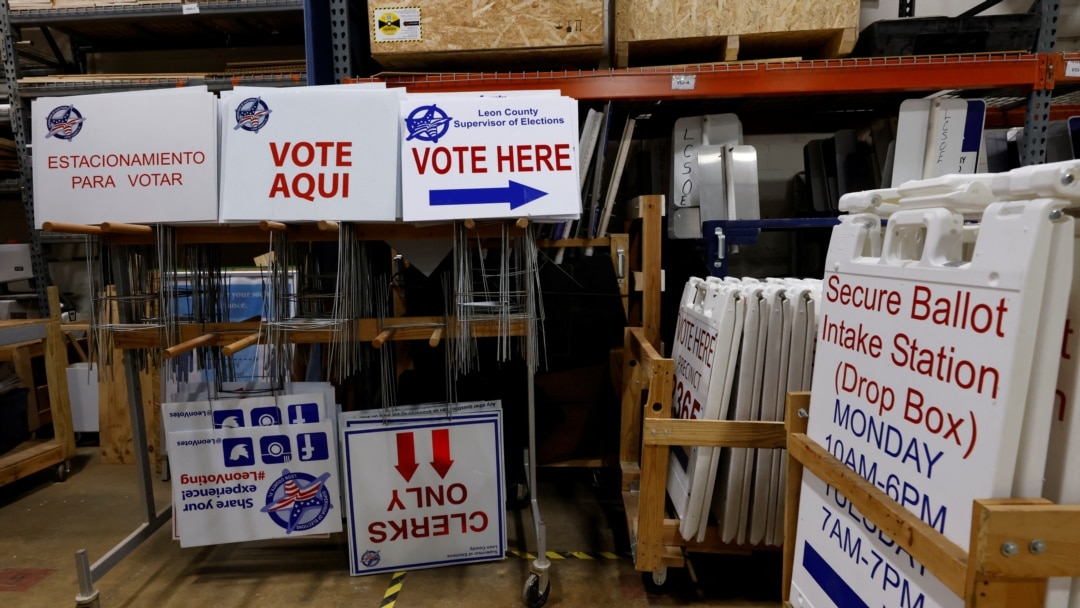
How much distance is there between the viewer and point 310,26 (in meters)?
2.09

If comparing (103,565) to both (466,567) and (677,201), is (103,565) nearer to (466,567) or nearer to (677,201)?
(466,567)

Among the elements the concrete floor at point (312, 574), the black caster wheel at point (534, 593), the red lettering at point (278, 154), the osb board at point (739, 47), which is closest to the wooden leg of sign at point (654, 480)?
the concrete floor at point (312, 574)

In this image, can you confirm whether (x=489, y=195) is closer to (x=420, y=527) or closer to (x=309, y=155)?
(x=309, y=155)

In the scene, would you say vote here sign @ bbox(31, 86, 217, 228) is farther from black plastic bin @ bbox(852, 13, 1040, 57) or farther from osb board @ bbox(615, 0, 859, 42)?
black plastic bin @ bbox(852, 13, 1040, 57)

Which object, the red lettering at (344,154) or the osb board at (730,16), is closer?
the red lettering at (344,154)

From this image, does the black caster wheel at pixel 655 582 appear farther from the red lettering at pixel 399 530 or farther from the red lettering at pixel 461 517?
the red lettering at pixel 399 530

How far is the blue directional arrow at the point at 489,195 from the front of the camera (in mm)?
1633

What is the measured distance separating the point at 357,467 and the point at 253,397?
1.46 feet

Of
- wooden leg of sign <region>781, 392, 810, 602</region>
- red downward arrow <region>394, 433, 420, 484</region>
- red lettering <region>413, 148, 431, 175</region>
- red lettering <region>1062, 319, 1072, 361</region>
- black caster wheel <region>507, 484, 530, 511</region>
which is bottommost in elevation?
black caster wheel <region>507, 484, 530, 511</region>

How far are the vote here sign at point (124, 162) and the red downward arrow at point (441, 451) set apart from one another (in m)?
1.05

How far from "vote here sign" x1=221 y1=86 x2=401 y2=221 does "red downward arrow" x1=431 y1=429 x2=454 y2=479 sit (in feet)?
2.58

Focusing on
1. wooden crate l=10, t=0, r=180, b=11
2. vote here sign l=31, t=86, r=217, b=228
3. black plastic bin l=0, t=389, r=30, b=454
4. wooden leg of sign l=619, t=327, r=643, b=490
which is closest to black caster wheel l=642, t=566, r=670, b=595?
wooden leg of sign l=619, t=327, r=643, b=490

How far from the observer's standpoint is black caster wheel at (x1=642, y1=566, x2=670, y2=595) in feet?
5.65

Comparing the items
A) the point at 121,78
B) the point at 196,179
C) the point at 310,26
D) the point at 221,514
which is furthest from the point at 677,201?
the point at 121,78
